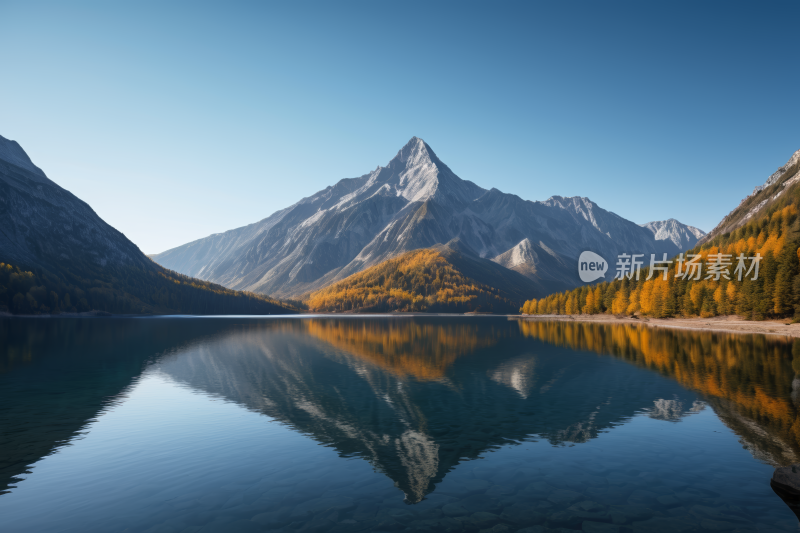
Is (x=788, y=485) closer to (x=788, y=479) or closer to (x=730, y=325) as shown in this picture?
(x=788, y=479)

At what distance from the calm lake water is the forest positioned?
70114 mm

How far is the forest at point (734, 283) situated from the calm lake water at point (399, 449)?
70114 millimetres

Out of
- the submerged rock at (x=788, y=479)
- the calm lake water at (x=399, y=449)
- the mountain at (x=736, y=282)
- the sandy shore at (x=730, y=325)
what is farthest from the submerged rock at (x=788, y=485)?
the mountain at (x=736, y=282)

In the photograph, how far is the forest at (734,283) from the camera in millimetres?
106875

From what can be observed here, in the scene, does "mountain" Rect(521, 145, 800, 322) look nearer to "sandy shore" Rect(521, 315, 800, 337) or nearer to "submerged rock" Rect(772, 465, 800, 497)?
"sandy shore" Rect(521, 315, 800, 337)

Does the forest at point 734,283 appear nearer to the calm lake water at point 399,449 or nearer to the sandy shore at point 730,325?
the sandy shore at point 730,325

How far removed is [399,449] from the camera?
92.9 ft

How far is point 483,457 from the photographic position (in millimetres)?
26688

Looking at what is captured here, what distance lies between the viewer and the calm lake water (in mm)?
18953

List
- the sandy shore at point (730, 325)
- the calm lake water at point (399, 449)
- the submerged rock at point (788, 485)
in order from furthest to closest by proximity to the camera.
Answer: the sandy shore at point (730, 325) < the submerged rock at point (788, 485) < the calm lake water at point (399, 449)

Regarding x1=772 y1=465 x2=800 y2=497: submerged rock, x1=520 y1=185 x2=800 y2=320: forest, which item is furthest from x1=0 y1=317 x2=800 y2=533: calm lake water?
x1=520 y1=185 x2=800 y2=320: forest

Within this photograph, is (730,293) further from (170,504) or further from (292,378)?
(170,504)

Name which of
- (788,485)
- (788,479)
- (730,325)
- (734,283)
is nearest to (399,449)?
(788,485)

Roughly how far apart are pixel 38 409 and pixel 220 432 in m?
19.3
